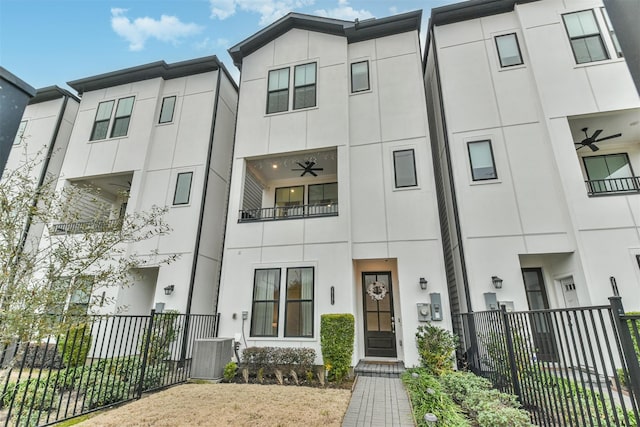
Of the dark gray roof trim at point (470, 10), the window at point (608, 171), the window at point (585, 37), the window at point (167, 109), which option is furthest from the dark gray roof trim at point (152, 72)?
the window at point (608, 171)

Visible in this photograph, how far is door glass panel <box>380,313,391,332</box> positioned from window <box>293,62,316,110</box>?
7.48 meters

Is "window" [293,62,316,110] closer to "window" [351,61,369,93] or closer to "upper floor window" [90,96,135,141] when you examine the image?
"window" [351,61,369,93]

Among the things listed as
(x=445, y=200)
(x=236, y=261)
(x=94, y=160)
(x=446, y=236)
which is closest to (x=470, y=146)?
(x=445, y=200)

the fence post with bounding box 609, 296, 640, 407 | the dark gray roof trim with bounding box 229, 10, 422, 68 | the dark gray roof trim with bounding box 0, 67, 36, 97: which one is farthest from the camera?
the dark gray roof trim with bounding box 229, 10, 422, 68

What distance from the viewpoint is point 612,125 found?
877 cm

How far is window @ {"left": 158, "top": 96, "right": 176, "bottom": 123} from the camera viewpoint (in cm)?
1201

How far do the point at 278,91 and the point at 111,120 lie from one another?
23.7ft

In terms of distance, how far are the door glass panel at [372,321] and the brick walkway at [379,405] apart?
1.99 meters

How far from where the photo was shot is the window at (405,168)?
9.20 meters

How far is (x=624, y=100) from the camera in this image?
8164 mm

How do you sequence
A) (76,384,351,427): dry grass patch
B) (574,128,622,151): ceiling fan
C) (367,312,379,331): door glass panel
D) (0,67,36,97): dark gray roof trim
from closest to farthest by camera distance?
(0,67,36,97): dark gray roof trim, (76,384,351,427): dry grass patch, (574,128,622,151): ceiling fan, (367,312,379,331): door glass panel

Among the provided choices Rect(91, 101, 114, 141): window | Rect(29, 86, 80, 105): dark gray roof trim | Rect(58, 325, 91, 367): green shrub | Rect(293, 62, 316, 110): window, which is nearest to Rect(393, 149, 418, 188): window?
Rect(293, 62, 316, 110): window

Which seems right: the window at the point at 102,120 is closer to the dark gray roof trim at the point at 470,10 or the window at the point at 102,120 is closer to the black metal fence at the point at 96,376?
the black metal fence at the point at 96,376

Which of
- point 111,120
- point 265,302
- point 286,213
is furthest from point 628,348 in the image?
point 111,120
